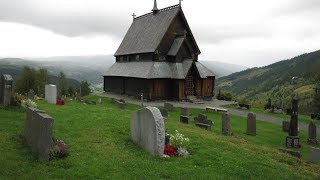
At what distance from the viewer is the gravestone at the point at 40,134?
10812mm

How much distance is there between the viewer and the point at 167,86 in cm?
4253

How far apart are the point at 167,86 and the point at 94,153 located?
101ft

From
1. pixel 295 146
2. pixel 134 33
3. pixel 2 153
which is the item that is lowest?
pixel 295 146

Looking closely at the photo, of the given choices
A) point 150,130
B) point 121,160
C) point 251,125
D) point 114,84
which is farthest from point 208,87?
point 121,160

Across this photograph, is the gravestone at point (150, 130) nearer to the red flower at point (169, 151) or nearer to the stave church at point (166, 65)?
the red flower at point (169, 151)

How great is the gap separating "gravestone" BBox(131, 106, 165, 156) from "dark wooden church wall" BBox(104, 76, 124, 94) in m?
35.3

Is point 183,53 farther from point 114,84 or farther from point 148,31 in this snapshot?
point 114,84

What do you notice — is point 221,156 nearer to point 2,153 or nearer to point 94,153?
point 94,153

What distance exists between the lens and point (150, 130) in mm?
12758

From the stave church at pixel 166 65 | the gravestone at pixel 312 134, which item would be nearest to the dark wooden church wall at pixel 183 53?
the stave church at pixel 166 65

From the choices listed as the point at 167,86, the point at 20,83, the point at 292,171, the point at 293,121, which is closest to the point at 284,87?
the point at 20,83

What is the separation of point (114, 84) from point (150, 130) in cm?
3985

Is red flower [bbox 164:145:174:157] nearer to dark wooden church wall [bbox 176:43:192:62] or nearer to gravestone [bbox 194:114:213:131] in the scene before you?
gravestone [bbox 194:114:213:131]

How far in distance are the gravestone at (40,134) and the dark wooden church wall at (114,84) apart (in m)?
36.8
